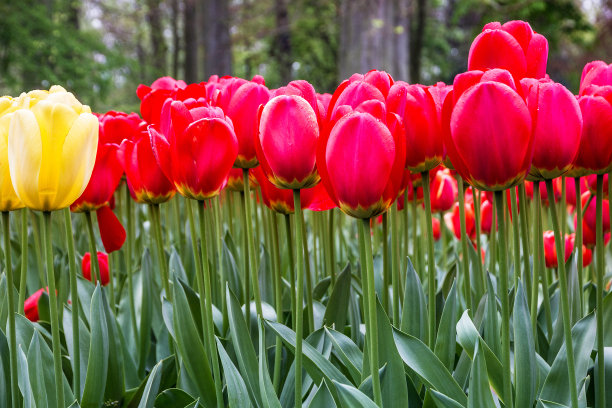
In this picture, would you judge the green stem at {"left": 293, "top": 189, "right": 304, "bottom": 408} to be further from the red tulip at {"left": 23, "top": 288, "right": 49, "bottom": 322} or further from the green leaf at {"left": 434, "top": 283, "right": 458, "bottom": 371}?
the red tulip at {"left": 23, "top": 288, "right": 49, "bottom": 322}

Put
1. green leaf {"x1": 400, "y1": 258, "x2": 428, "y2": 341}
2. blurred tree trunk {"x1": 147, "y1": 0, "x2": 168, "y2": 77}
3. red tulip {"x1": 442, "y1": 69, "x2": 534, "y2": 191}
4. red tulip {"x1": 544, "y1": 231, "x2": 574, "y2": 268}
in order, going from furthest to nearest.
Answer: blurred tree trunk {"x1": 147, "y1": 0, "x2": 168, "y2": 77} → red tulip {"x1": 544, "y1": 231, "x2": 574, "y2": 268} → green leaf {"x1": 400, "y1": 258, "x2": 428, "y2": 341} → red tulip {"x1": 442, "y1": 69, "x2": 534, "y2": 191}

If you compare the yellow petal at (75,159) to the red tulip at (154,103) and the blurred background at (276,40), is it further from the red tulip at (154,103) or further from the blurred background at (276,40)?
the blurred background at (276,40)

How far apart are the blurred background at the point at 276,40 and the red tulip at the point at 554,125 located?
261 inches

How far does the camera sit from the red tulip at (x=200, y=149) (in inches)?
43.7

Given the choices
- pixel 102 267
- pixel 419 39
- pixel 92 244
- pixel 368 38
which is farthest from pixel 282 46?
pixel 92 244

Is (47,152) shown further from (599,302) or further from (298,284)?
(599,302)

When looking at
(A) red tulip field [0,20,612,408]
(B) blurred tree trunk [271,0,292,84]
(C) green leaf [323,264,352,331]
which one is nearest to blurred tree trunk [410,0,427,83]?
(B) blurred tree trunk [271,0,292,84]

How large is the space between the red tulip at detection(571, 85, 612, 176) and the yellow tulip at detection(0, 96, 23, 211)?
94 cm

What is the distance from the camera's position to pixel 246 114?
1.29m

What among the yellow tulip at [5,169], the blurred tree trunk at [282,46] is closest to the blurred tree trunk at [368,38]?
the blurred tree trunk at [282,46]

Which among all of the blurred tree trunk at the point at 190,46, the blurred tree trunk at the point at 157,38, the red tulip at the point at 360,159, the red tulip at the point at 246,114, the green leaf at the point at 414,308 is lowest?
the green leaf at the point at 414,308

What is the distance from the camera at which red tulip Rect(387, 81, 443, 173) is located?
46.8 inches

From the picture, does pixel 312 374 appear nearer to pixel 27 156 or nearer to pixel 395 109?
pixel 395 109

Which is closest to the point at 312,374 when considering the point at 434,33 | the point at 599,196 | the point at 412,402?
the point at 412,402
